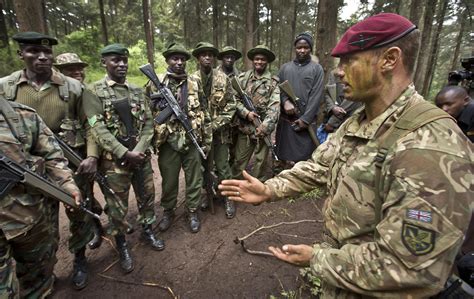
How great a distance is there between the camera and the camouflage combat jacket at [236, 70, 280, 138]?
450 cm

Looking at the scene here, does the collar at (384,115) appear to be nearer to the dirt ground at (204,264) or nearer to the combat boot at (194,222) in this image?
the dirt ground at (204,264)

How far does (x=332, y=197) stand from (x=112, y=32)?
22.8 metres

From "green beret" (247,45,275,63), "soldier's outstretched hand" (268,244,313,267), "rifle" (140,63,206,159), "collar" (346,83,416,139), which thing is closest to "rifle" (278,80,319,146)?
"green beret" (247,45,275,63)

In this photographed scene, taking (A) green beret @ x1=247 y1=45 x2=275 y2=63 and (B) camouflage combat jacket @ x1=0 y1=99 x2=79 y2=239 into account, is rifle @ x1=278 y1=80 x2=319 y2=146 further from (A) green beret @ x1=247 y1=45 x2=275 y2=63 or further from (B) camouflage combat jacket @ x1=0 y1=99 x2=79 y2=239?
(B) camouflage combat jacket @ x1=0 y1=99 x2=79 y2=239

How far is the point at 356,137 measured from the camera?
1354mm

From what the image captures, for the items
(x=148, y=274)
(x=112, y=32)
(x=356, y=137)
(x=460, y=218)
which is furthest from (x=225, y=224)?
(x=112, y=32)

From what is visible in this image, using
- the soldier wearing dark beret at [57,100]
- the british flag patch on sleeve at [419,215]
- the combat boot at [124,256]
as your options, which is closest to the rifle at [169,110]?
the soldier wearing dark beret at [57,100]

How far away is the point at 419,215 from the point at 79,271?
135 inches

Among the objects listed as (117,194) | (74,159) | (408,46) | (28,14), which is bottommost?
(117,194)

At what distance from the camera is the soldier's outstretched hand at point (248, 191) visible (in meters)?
1.72

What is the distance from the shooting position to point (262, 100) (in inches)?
185

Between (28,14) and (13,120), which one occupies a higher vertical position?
(28,14)

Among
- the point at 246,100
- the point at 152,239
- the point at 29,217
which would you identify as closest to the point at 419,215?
the point at 29,217

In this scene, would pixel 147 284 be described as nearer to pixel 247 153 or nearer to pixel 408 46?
pixel 247 153
